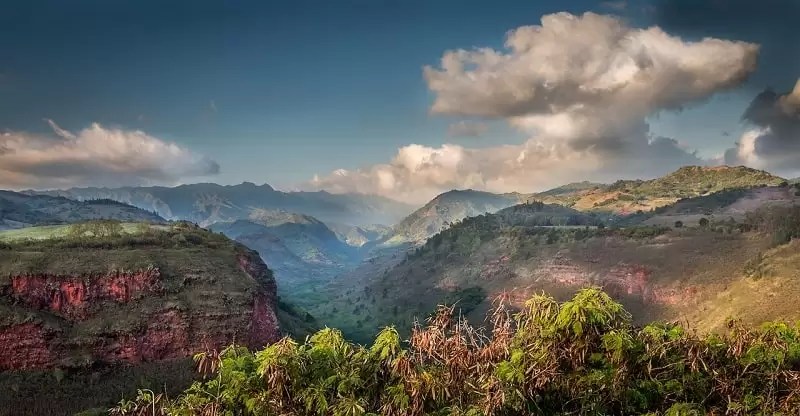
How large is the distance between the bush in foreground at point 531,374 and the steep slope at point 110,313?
2260 inches

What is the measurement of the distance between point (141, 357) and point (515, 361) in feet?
242

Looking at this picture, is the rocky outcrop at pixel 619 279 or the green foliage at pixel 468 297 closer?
the rocky outcrop at pixel 619 279

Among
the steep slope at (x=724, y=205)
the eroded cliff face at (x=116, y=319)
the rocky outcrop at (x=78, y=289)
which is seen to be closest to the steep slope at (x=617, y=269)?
the steep slope at (x=724, y=205)

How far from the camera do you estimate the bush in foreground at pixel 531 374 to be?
1409 cm

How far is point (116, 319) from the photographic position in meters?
76.3

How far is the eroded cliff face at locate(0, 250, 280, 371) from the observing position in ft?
226

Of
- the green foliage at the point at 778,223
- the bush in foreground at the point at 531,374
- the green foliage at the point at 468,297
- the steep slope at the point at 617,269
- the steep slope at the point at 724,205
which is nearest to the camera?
the bush in foreground at the point at 531,374

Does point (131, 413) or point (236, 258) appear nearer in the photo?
point (131, 413)

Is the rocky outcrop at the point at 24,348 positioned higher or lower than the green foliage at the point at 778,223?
lower

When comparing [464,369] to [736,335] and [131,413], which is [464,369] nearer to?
[736,335]

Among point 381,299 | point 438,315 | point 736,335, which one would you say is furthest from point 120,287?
point 381,299

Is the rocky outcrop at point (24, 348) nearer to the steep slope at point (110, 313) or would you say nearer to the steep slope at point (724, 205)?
the steep slope at point (110, 313)

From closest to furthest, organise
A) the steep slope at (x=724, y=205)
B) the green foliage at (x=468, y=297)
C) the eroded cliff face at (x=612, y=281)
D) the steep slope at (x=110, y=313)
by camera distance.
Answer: the steep slope at (x=110, y=313), the eroded cliff face at (x=612, y=281), the green foliage at (x=468, y=297), the steep slope at (x=724, y=205)

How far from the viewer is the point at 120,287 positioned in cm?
8025
